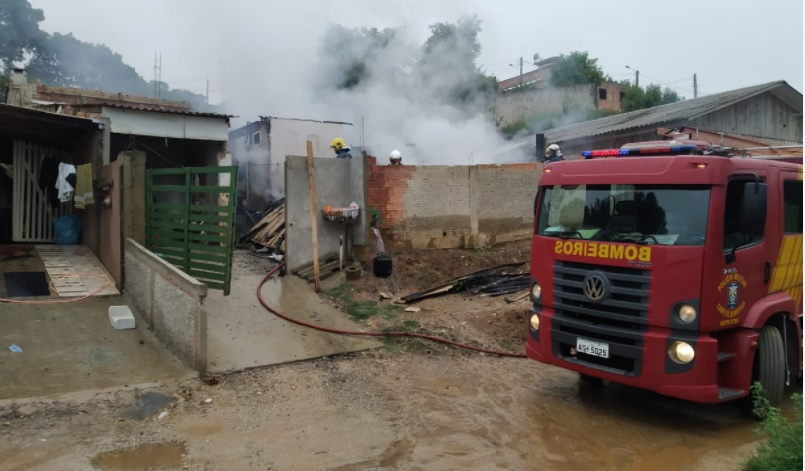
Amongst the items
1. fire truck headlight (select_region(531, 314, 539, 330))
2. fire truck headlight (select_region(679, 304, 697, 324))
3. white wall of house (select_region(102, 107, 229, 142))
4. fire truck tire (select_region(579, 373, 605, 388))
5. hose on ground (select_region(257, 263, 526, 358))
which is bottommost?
fire truck tire (select_region(579, 373, 605, 388))

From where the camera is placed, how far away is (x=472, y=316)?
8305 mm

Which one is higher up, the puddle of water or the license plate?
the license plate

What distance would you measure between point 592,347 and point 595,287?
554 millimetres

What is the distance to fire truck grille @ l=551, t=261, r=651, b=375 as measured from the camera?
4.84 m

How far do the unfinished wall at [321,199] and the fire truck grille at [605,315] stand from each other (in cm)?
530

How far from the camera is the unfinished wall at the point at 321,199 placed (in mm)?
9648

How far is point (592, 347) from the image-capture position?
512cm

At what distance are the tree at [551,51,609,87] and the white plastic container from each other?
30.9 meters

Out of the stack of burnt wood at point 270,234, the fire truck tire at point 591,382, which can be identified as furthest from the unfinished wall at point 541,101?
the fire truck tire at point 591,382

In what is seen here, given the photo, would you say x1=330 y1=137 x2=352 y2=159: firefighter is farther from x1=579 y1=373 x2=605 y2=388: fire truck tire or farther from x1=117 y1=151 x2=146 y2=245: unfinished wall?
x1=579 y1=373 x2=605 y2=388: fire truck tire

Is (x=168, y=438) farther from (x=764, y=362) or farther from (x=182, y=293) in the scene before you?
(x=764, y=362)

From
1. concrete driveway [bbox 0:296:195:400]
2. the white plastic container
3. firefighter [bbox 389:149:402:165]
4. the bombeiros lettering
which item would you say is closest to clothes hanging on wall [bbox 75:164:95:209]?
concrete driveway [bbox 0:296:195:400]

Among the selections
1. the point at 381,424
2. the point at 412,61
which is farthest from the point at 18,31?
the point at 381,424

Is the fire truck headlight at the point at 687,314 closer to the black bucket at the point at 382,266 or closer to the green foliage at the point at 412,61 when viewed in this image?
the black bucket at the point at 382,266
